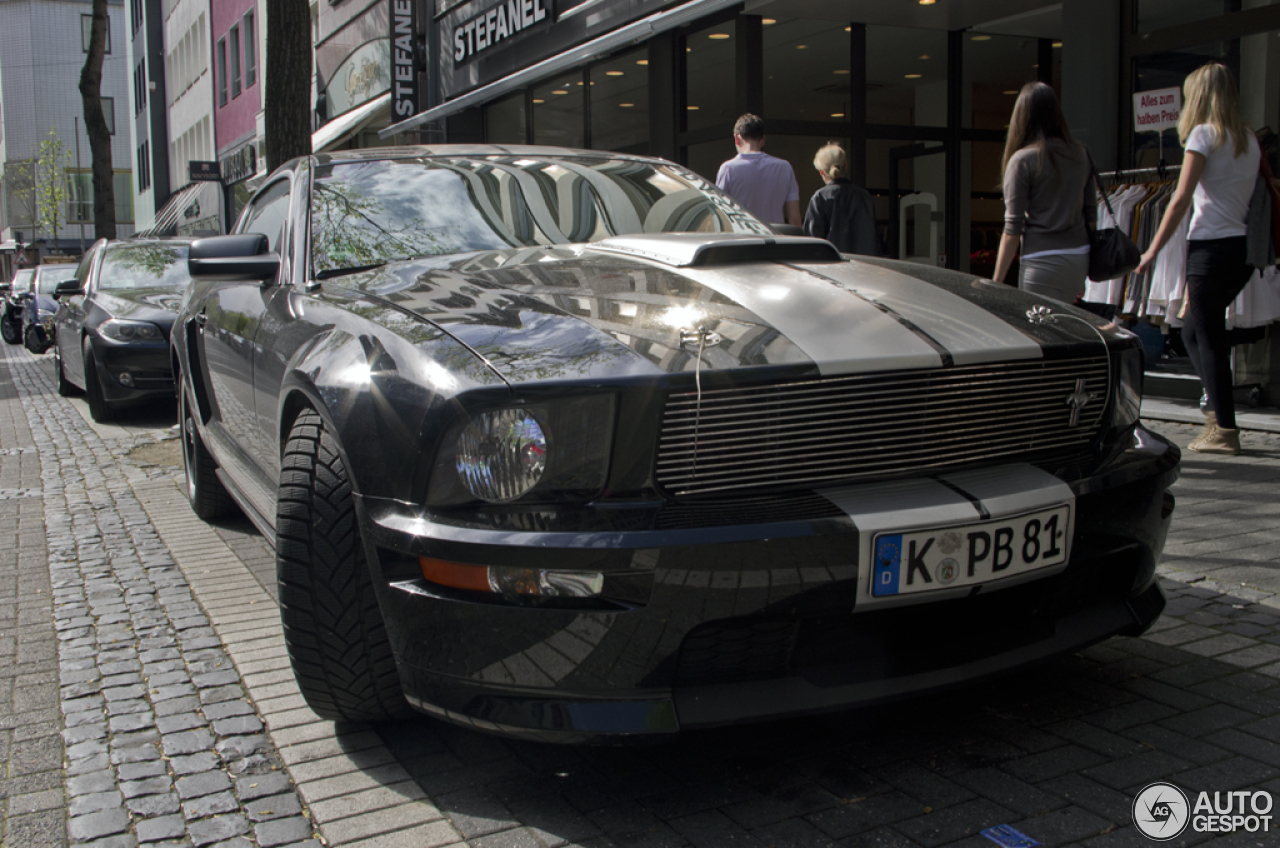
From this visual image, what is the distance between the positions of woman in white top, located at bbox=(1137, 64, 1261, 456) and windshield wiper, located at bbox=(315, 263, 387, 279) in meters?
3.92

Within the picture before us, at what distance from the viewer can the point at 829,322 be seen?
243 cm

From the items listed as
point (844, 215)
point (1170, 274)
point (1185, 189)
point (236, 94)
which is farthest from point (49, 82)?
point (1185, 189)

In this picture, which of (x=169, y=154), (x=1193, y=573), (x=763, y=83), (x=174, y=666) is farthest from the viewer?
(x=169, y=154)

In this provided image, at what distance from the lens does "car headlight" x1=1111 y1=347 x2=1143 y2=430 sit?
2.70 meters

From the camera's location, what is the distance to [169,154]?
4669cm

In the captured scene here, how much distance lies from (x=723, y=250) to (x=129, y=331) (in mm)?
7684

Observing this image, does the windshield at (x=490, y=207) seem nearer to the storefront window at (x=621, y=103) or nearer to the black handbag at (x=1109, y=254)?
the black handbag at (x=1109, y=254)

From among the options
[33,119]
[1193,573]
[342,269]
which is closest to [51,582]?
[342,269]

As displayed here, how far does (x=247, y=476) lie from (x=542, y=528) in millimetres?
2107

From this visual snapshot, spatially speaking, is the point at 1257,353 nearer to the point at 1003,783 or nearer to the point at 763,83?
the point at 763,83

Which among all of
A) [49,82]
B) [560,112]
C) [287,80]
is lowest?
[287,80]

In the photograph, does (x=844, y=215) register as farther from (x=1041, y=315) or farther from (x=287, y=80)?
(x=1041, y=315)

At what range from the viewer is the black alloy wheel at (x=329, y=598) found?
2473mm

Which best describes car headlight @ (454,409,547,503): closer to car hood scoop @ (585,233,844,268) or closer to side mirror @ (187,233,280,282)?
car hood scoop @ (585,233,844,268)
